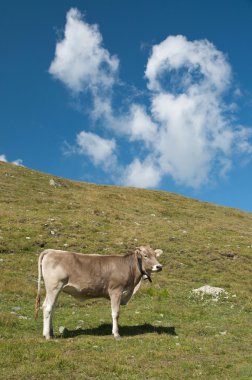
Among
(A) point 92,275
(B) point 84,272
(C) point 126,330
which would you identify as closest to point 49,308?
(B) point 84,272

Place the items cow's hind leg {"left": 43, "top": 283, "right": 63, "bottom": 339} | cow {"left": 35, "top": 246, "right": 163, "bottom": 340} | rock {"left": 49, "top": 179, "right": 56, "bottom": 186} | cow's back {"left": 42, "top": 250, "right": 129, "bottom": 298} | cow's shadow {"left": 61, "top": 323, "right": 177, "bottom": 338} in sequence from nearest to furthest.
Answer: cow's hind leg {"left": 43, "top": 283, "right": 63, "bottom": 339} < cow {"left": 35, "top": 246, "right": 163, "bottom": 340} < cow's back {"left": 42, "top": 250, "right": 129, "bottom": 298} < cow's shadow {"left": 61, "top": 323, "right": 177, "bottom": 338} < rock {"left": 49, "top": 179, "right": 56, "bottom": 186}

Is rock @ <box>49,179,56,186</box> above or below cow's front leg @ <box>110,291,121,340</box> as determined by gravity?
above

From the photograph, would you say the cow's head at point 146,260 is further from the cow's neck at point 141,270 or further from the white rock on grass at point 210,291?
the white rock on grass at point 210,291

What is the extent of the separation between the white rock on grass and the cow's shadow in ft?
20.4

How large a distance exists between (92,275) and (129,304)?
20.3ft

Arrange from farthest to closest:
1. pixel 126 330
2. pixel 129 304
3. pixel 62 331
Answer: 1. pixel 129 304
2. pixel 126 330
3. pixel 62 331

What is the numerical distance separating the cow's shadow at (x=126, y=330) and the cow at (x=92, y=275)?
831 millimetres

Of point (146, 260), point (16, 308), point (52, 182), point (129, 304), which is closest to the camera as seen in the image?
point (146, 260)

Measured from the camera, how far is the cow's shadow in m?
15.2

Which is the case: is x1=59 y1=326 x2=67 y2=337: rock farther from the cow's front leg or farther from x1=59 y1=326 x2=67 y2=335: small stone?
the cow's front leg

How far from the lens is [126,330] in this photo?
627 inches

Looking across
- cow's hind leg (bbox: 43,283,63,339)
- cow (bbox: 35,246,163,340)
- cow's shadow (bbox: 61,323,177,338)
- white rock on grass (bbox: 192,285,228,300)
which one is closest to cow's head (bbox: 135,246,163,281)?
cow (bbox: 35,246,163,340)

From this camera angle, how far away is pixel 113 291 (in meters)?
15.3

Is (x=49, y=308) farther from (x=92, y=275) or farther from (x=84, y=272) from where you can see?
(x=92, y=275)
